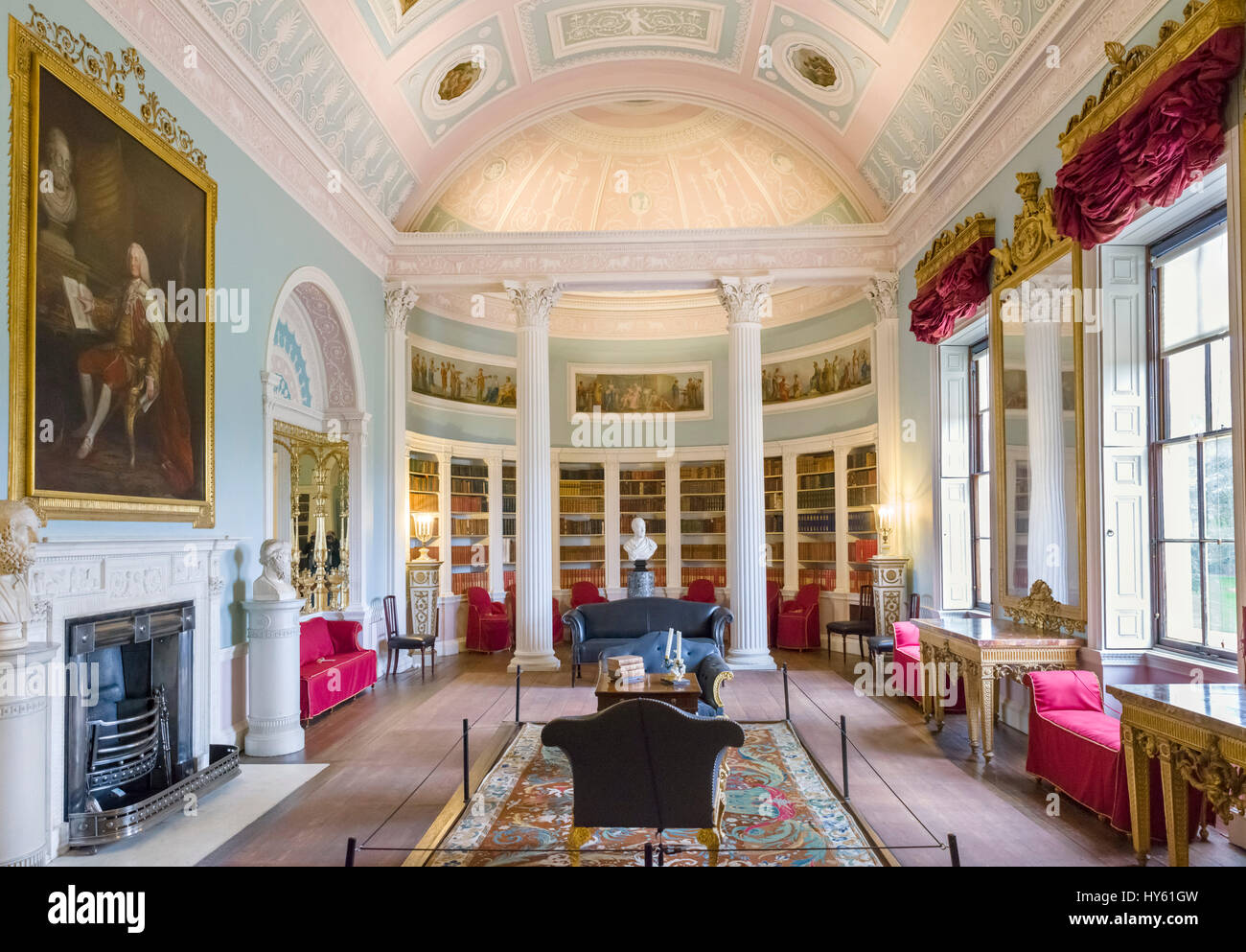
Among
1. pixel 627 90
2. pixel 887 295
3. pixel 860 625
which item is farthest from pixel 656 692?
pixel 627 90

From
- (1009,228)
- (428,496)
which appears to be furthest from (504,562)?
(1009,228)

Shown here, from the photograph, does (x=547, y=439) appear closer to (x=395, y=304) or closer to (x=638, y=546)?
(x=638, y=546)

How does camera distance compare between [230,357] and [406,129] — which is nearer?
[230,357]

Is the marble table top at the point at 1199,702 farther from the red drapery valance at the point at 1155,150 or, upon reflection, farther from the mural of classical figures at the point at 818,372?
the mural of classical figures at the point at 818,372

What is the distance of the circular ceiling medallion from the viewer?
9695mm

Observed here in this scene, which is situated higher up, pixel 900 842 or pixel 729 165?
pixel 729 165

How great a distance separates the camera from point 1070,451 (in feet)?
21.7

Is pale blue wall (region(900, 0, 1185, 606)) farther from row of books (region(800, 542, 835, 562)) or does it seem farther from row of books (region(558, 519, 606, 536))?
row of books (region(558, 519, 606, 536))

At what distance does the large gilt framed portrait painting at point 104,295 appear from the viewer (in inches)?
186

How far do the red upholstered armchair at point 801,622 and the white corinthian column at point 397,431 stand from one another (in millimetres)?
5857

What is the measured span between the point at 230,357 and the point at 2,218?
8.84 feet

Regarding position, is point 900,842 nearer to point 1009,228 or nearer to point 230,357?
point 1009,228

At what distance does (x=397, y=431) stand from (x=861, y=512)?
7151mm

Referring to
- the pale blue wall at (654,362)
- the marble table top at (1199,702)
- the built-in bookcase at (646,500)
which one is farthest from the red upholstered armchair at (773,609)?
the marble table top at (1199,702)
